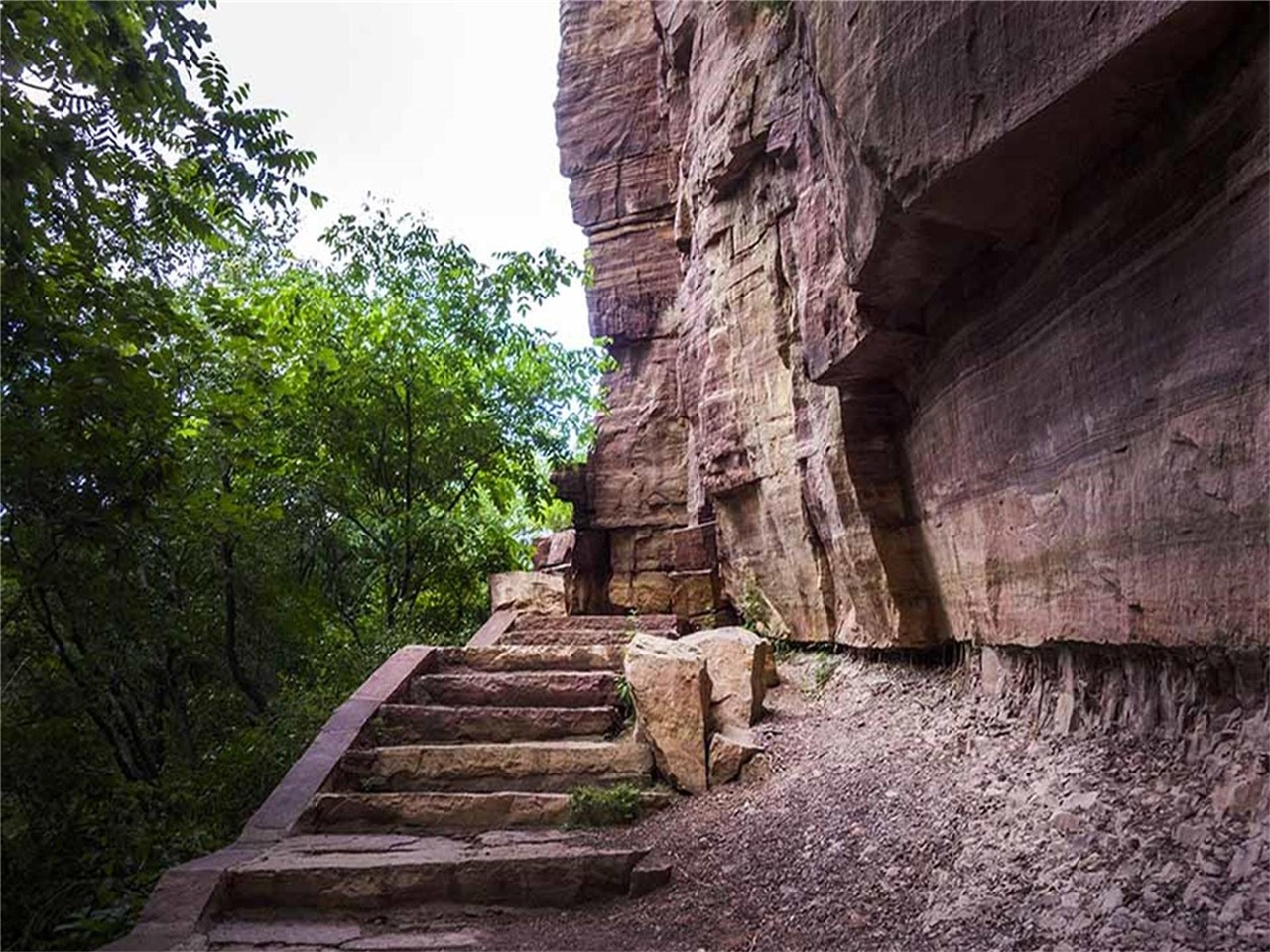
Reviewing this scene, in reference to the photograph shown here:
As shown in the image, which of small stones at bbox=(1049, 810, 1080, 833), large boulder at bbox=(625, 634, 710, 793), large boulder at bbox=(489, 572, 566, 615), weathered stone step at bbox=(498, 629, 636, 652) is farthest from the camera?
large boulder at bbox=(489, 572, 566, 615)

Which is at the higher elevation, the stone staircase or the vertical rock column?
the vertical rock column

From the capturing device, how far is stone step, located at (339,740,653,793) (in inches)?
227

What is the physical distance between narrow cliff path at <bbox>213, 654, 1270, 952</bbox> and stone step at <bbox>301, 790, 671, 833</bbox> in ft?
1.58

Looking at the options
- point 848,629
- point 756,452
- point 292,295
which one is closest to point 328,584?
point 292,295

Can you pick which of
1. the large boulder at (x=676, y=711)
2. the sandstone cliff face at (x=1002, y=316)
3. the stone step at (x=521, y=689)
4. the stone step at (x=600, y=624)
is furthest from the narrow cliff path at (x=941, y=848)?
the stone step at (x=600, y=624)

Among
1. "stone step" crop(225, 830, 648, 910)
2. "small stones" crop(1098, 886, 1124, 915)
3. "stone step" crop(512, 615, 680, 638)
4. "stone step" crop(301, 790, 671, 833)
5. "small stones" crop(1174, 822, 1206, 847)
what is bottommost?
"stone step" crop(225, 830, 648, 910)

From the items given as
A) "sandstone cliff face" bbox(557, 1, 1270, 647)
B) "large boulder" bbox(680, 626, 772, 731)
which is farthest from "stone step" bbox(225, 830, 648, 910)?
"sandstone cliff face" bbox(557, 1, 1270, 647)

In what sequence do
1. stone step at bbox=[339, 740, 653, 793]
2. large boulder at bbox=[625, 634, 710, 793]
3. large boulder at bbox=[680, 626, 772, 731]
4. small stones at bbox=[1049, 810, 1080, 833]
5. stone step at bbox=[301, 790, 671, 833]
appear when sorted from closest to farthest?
small stones at bbox=[1049, 810, 1080, 833] < stone step at bbox=[301, 790, 671, 833] < large boulder at bbox=[625, 634, 710, 793] < stone step at bbox=[339, 740, 653, 793] < large boulder at bbox=[680, 626, 772, 731]

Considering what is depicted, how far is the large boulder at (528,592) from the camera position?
11344 mm

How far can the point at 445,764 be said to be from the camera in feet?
19.4

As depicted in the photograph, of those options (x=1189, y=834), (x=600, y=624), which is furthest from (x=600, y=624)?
(x=1189, y=834)

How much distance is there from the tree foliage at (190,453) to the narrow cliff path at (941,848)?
77.9 inches

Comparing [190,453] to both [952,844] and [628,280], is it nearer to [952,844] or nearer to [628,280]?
[952,844]

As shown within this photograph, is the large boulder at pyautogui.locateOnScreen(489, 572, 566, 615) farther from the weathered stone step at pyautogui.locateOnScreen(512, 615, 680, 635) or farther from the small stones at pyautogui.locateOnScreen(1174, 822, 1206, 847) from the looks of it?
the small stones at pyautogui.locateOnScreen(1174, 822, 1206, 847)
